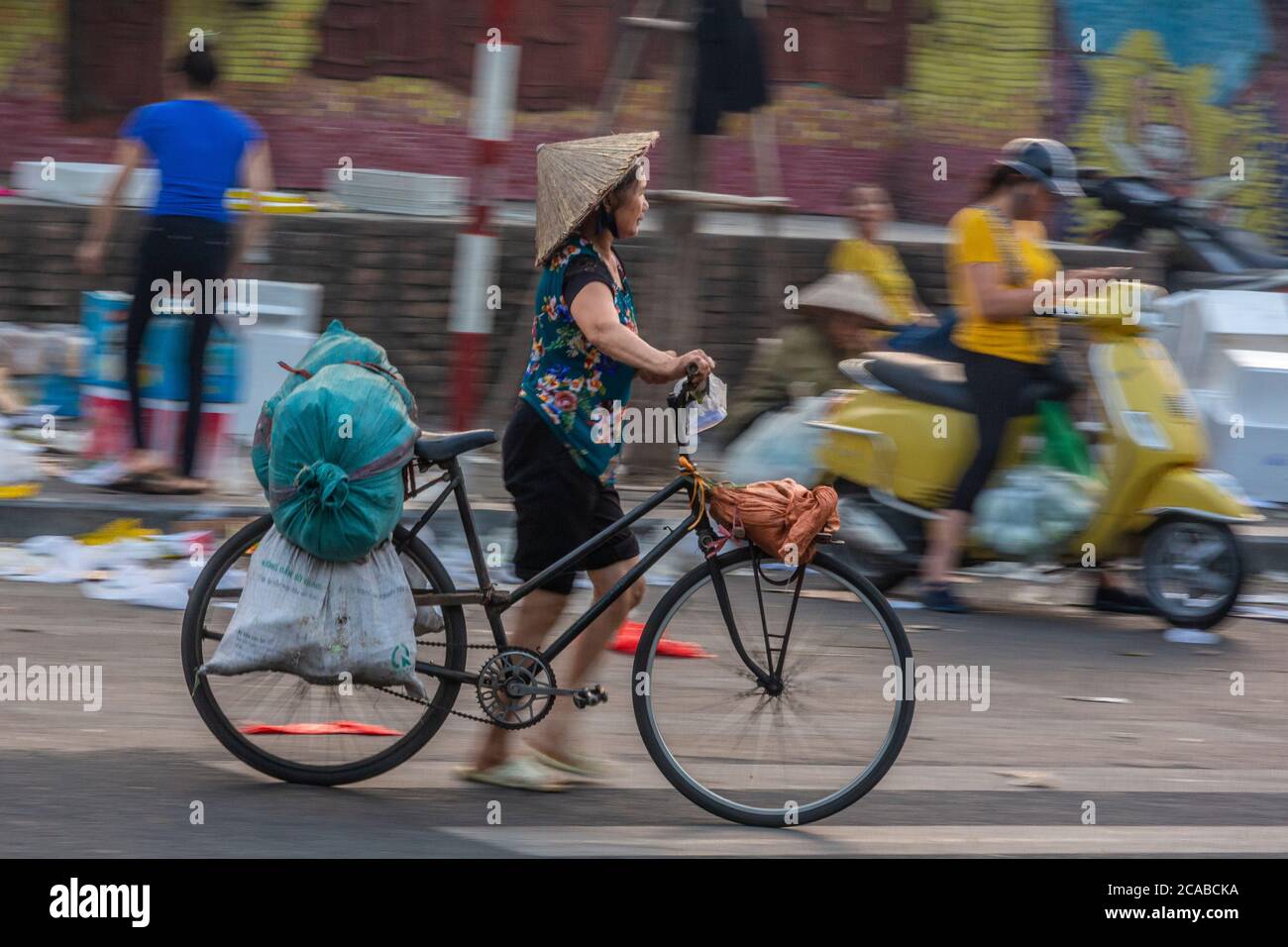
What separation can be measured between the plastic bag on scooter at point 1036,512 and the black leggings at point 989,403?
160 millimetres

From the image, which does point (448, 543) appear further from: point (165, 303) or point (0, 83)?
point (0, 83)

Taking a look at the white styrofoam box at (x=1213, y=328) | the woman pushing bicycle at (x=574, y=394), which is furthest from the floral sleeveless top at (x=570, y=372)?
the white styrofoam box at (x=1213, y=328)

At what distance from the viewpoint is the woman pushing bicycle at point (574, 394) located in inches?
176

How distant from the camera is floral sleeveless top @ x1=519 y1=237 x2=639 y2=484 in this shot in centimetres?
455

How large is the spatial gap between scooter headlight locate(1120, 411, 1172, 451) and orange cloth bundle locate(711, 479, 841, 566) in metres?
3.19

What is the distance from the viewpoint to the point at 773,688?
4559mm

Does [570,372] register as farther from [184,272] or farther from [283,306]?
[283,306]

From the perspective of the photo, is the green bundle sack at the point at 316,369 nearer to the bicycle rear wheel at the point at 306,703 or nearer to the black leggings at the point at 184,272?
the bicycle rear wheel at the point at 306,703

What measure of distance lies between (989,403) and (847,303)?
164cm

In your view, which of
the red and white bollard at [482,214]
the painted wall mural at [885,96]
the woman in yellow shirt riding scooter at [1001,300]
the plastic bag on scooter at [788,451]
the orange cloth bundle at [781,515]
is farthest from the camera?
the painted wall mural at [885,96]

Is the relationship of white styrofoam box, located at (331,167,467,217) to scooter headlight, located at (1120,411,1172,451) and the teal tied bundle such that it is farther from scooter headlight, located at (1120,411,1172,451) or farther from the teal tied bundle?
the teal tied bundle

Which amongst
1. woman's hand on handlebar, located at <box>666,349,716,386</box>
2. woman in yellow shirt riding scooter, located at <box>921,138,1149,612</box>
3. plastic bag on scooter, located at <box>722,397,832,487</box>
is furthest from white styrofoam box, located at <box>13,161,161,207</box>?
woman's hand on handlebar, located at <box>666,349,716,386</box>

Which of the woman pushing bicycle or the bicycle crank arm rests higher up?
the woman pushing bicycle

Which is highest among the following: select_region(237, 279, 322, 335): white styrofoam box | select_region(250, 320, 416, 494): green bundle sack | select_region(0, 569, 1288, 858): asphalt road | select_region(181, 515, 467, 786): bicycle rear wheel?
select_region(237, 279, 322, 335): white styrofoam box
